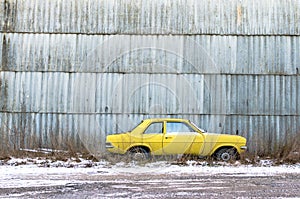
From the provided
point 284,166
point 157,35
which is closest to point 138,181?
point 284,166

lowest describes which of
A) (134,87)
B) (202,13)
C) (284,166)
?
(284,166)

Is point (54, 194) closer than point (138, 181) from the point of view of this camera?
Yes

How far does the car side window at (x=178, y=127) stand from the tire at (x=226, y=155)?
1039mm

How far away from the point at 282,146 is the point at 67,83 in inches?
298

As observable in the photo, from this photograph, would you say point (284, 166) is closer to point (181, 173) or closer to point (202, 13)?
point (181, 173)

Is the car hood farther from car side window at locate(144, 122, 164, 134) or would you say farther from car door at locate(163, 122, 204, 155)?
car side window at locate(144, 122, 164, 134)

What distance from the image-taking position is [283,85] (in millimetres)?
17062

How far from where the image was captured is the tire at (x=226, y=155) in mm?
14469

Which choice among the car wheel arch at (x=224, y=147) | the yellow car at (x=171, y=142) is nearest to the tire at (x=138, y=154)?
the yellow car at (x=171, y=142)

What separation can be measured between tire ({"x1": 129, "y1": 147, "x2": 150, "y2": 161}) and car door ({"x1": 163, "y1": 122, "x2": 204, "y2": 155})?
564 millimetres

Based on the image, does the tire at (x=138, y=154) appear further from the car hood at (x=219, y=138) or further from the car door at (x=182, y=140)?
the car hood at (x=219, y=138)

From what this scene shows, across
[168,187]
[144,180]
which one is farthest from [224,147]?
[168,187]

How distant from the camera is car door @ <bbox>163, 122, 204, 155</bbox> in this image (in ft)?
46.8

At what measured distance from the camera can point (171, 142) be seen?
1427 centimetres
